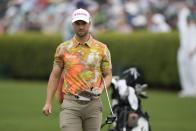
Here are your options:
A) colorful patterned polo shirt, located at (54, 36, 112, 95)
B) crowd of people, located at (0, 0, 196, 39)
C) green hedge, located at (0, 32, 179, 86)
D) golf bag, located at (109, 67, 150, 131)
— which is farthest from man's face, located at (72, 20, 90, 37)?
crowd of people, located at (0, 0, 196, 39)

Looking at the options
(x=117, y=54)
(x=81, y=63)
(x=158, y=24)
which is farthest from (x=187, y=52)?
(x=81, y=63)

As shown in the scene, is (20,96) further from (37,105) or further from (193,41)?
(193,41)

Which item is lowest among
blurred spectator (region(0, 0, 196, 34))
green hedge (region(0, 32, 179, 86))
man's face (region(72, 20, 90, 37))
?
man's face (region(72, 20, 90, 37))

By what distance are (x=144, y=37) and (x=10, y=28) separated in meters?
8.01

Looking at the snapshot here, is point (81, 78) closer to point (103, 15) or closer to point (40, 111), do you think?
point (40, 111)

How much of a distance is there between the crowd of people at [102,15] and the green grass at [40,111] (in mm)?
4309

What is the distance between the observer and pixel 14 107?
18688 mm

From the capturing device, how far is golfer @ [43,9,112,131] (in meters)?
9.77

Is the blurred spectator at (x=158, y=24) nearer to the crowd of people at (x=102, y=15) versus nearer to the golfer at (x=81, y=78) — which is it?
the crowd of people at (x=102, y=15)

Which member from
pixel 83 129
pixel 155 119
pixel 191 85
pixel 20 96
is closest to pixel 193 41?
pixel 191 85

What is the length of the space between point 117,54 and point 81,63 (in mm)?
15207

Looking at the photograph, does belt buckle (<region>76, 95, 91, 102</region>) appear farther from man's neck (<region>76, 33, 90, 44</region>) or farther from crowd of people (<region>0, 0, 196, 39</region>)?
crowd of people (<region>0, 0, 196, 39</region>)

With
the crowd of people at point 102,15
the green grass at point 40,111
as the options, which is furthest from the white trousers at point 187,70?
the crowd of people at point 102,15

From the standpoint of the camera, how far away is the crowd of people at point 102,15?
90.0ft
